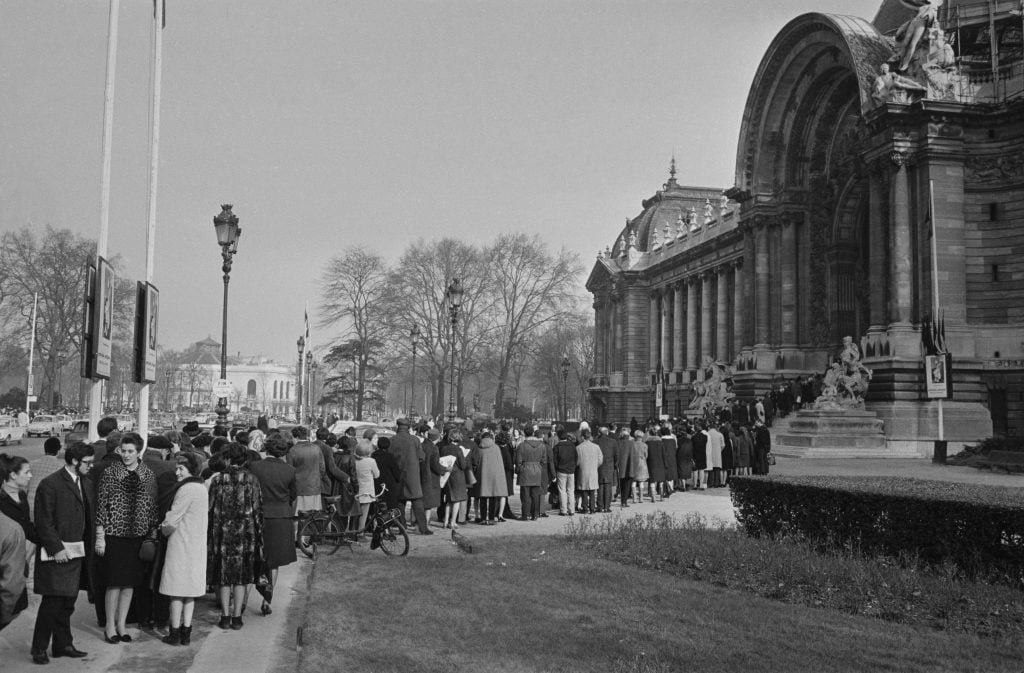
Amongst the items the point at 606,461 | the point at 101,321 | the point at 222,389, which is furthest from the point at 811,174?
the point at 101,321

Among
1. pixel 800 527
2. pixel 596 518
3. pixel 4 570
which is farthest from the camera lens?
pixel 596 518

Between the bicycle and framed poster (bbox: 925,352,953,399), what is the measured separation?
64.6 ft

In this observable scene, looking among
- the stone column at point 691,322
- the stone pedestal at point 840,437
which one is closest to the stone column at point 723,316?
the stone column at point 691,322

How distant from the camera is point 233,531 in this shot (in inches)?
334

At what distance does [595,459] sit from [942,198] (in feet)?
67.0

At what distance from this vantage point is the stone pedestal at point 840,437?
3045 centimetres

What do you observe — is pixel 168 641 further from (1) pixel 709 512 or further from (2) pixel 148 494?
(1) pixel 709 512

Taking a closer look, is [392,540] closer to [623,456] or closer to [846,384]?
[623,456]

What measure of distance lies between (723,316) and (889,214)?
85.2ft

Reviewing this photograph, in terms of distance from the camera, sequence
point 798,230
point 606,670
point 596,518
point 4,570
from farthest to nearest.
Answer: point 798,230, point 596,518, point 606,670, point 4,570

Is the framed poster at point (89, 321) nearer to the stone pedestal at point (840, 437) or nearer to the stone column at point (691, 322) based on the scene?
the stone pedestal at point (840, 437)

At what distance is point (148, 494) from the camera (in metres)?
8.00

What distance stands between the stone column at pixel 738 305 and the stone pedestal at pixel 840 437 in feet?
50.1

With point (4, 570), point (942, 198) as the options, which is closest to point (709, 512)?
point (4, 570)
